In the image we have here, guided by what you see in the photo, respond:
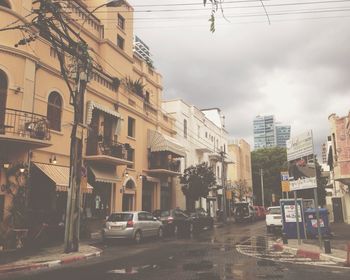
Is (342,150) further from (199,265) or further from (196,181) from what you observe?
(199,265)

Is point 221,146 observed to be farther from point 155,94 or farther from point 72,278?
point 72,278

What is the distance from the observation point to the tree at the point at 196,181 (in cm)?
3581

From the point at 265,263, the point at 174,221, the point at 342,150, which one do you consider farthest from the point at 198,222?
the point at 265,263

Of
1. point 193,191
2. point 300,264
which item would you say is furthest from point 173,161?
point 300,264

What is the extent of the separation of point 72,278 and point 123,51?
2158 cm

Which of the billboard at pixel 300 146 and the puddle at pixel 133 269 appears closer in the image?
the puddle at pixel 133 269

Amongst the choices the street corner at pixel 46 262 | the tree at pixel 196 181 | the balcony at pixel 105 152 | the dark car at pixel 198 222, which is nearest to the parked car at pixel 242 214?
the tree at pixel 196 181

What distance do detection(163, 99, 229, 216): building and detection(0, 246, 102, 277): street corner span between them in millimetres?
23338

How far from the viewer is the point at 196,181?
3575cm

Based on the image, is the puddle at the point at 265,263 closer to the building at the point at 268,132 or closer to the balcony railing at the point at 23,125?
the balcony railing at the point at 23,125

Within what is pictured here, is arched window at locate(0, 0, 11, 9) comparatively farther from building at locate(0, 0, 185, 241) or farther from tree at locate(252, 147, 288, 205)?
tree at locate(252, 147, 288, 205)

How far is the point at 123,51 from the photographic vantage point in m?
29.3

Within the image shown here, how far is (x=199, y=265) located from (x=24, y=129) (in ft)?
32.8

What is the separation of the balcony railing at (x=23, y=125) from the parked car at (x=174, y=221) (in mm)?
9461
